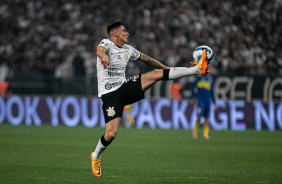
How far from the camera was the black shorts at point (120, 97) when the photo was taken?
22.3 feet

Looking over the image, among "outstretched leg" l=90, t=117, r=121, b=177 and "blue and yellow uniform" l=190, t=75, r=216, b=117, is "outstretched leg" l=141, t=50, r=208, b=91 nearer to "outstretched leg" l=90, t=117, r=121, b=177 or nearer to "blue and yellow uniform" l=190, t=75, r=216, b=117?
"outstretched leg" l=90, t=117, r=121, b=177

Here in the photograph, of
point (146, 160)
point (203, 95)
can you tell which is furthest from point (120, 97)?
point (203, 95)

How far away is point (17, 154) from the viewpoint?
10.1 meters

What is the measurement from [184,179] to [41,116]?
14334 millimetres

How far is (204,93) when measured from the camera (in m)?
14.5

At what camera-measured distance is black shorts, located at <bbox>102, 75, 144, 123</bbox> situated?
22.3 feet

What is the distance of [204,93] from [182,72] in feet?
26.8

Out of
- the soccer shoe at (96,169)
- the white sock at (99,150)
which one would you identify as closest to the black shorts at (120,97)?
the white sock at (99,150)

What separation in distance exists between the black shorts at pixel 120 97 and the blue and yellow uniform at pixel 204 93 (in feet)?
25.0

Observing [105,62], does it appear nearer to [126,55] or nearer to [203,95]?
[126,55]

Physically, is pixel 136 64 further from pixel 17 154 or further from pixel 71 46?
pixel 17 154

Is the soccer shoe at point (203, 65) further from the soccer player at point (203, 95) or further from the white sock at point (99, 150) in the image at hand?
the soccer player at point (203, 95)

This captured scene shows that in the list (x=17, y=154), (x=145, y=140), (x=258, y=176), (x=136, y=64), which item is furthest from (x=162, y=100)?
(x=258, y=176)

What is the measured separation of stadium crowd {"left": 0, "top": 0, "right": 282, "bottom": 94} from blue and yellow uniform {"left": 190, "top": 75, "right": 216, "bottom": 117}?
10.7 feet
